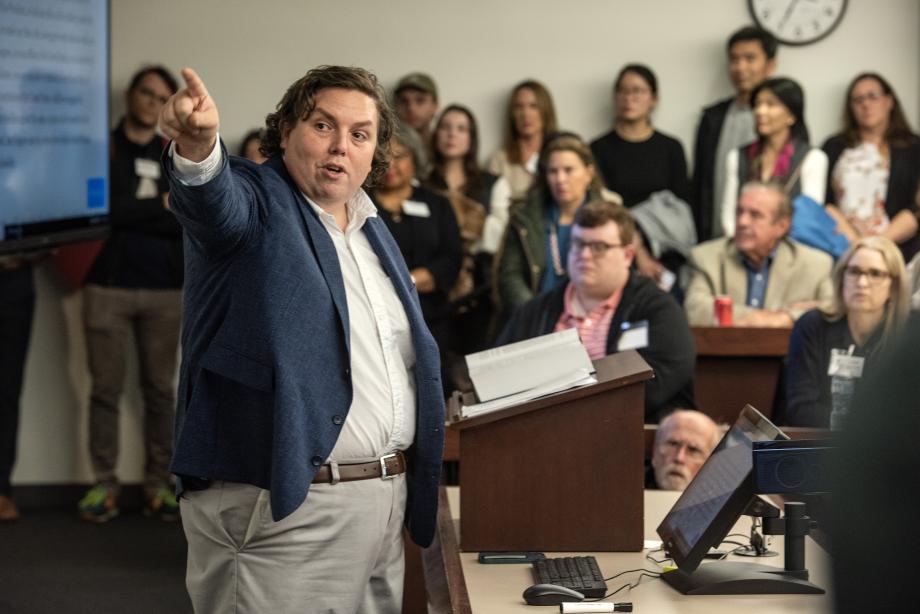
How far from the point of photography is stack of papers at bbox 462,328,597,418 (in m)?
2.38

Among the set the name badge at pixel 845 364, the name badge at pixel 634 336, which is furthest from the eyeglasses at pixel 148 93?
the name badge at pixel 845 364

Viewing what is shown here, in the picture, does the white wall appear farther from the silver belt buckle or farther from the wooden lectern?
the silver belt buckle

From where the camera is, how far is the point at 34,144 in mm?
4062

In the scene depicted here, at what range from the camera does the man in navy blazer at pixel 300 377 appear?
2.01m

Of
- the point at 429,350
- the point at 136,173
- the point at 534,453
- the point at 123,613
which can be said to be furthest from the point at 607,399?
the point at 136,173

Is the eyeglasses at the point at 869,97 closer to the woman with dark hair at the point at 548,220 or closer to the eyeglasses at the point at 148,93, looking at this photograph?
the woman with dark hair at the point at 548,220

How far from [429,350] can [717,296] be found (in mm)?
3015

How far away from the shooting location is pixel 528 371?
244 centimetres

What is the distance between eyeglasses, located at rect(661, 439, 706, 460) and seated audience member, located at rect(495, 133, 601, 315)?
72.0 inches

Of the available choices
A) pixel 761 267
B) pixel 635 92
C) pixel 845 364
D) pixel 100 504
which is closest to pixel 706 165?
pixel 635 92

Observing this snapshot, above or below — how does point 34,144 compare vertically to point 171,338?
above

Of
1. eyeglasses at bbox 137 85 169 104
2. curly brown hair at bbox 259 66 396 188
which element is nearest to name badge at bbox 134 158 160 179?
eyeglasses at bbox 137 85 169 104

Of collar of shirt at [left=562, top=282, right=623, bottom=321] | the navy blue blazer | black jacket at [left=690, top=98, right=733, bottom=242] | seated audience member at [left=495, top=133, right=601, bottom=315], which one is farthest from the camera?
black jacket at [left=690, top=98, right=733, bottom=242]

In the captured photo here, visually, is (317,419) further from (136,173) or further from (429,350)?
(136,173)
